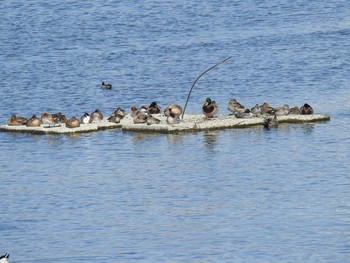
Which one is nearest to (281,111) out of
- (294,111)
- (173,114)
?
(294,111)

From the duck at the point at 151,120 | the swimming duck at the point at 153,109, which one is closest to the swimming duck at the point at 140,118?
the duck at the point at 151,120

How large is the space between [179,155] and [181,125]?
456 centimetres

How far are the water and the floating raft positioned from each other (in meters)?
0.44

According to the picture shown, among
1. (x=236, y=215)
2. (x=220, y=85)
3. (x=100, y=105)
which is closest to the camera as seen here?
(x=236, y=215)

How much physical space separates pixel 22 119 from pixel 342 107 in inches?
552

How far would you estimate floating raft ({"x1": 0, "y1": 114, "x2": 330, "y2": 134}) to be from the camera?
58969 millimetres

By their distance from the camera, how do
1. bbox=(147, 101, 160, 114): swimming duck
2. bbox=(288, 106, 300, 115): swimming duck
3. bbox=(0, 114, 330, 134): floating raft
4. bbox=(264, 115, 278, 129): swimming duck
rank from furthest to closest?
1. bbox=(147, 101, 160, 114): swimming duck
2. bbox=(288, 106, 300, 115): swimming duck
3. bbox=(264, 115, 278, 129): swimming duck
4. bbox=(0, 114, 330, 134): floating raft

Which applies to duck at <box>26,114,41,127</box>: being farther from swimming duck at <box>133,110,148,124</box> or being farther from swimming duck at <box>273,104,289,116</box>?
swimming duck at <box>273,104,289,116</box>

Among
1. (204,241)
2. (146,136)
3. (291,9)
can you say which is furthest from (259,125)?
(291,9)

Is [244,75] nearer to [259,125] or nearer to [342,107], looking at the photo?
[342,107]

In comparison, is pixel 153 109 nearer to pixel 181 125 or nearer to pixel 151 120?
pixel 151 120

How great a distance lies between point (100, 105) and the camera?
71812 mm

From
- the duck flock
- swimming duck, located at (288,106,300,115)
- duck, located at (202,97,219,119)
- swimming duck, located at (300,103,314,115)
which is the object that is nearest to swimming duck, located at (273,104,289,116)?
the duck flock

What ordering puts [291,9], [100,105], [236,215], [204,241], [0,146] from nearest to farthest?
[204,241] → [236,215] → [0,146] → [100,105] → [291,9]
